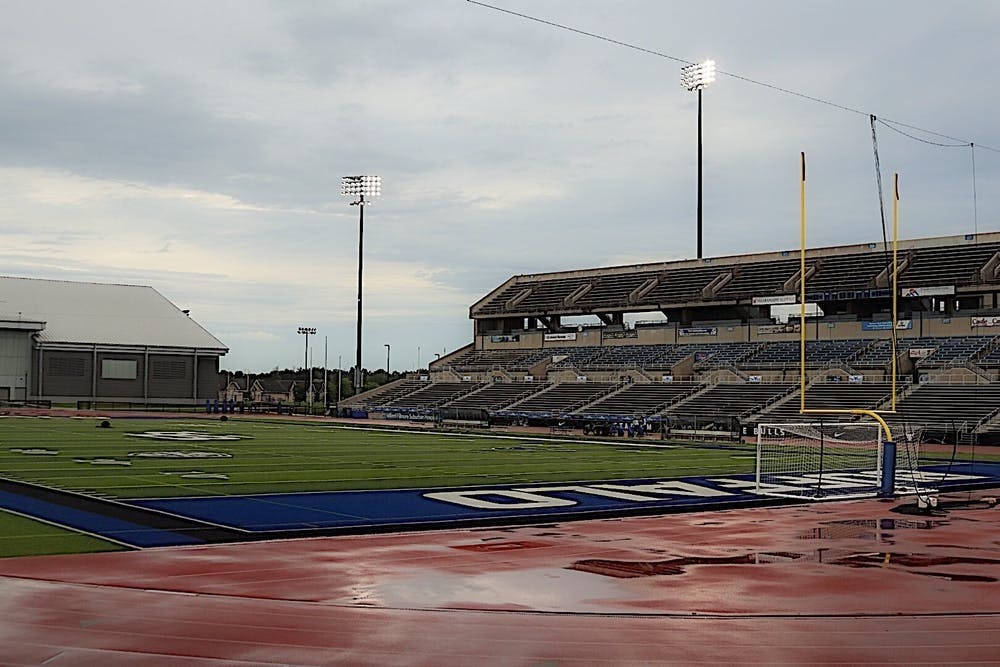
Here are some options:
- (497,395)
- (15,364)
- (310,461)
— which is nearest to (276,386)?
(15,364)

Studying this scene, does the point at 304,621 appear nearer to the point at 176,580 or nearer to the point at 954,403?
the point at 176,580

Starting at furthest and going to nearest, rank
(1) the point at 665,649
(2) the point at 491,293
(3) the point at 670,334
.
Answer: (2) the point at 491,293
(3) the point at 670,334
(1) the point at 665,649

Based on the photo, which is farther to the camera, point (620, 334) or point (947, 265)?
point (620, 334)

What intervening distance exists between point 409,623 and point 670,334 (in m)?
58.2

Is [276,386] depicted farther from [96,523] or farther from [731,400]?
[96,523]

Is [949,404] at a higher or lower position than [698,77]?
lower

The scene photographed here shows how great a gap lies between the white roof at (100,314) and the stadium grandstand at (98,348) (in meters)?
0.07

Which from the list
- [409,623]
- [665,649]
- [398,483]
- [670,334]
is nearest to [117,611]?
[409,623]

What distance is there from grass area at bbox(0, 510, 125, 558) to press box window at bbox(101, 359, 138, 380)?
62.6 m

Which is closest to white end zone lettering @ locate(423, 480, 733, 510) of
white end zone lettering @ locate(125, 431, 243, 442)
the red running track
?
the red running track

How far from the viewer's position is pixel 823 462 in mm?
24797

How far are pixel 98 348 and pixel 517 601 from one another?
69.2 m

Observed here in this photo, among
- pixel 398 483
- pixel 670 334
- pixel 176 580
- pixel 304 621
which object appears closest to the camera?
pixel 304 621

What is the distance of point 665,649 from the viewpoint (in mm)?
7781
